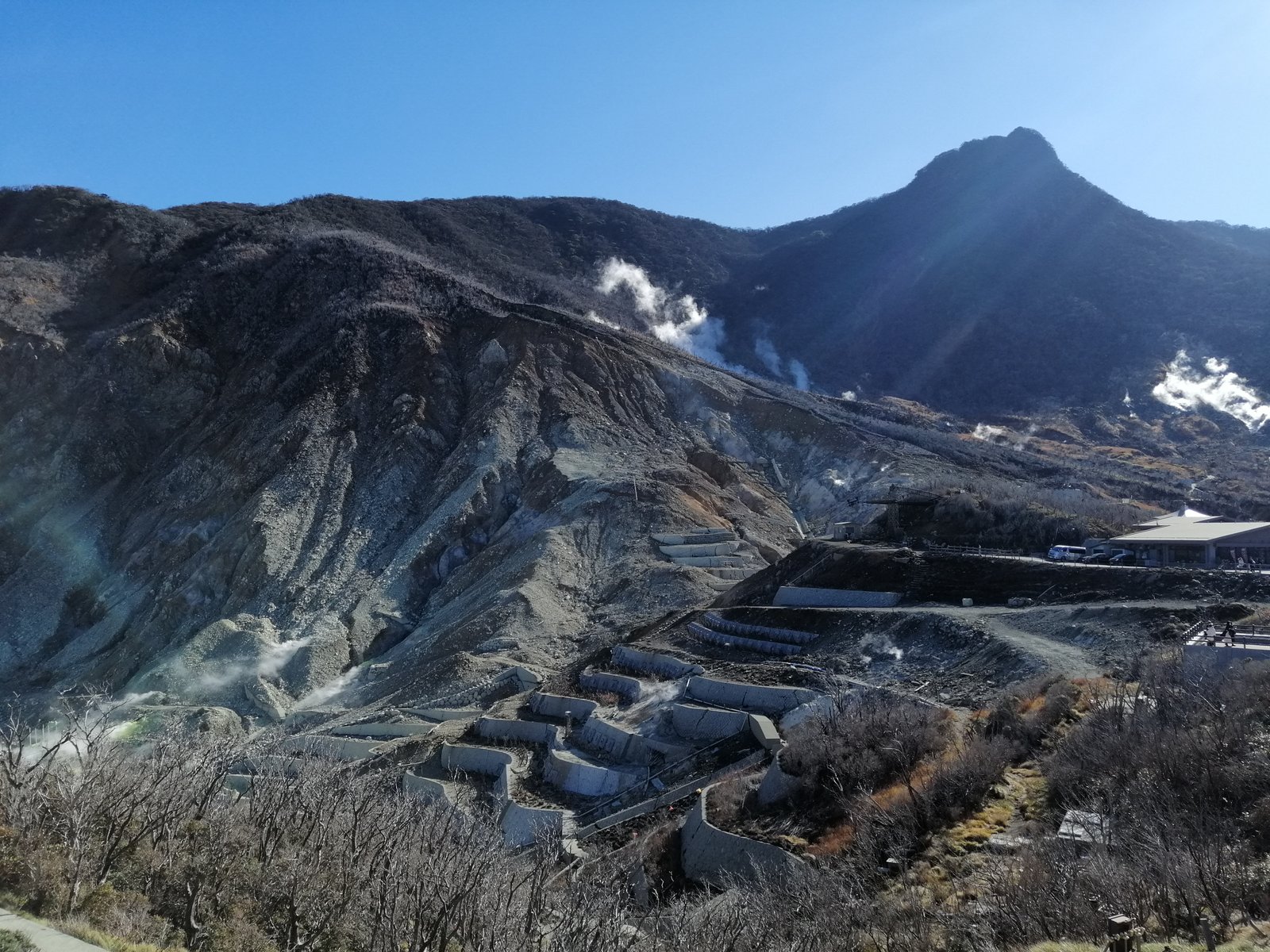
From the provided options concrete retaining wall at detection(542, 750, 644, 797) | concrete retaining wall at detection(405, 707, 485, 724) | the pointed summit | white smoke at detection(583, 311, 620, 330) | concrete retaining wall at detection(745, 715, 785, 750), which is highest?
the pointed summit

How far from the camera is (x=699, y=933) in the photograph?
12367 mm

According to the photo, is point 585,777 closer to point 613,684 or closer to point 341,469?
point 613,684

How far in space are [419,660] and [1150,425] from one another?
238 feet

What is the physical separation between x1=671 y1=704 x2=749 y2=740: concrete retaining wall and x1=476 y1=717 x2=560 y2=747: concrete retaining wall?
368 centimetres

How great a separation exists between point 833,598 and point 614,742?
1252 centimetres

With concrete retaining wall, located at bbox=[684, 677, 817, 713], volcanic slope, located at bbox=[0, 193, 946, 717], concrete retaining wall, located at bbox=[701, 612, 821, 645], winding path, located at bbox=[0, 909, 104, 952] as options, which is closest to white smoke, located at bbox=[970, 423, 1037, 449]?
volcanic slope, located at bbox=[0, 193, 946, 717]

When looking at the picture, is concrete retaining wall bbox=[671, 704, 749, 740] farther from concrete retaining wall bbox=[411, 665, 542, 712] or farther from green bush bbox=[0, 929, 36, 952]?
green bush bbox=[0, 929, 36, 952]

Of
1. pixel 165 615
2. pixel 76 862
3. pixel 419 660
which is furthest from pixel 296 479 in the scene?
pixel 76 862

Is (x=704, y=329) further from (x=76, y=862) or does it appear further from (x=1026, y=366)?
(x=76, y=862)

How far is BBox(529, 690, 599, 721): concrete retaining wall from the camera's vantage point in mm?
29375

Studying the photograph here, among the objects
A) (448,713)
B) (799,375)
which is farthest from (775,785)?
(799,375)

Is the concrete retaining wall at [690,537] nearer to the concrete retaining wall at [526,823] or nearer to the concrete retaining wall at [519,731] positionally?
the concrete retaining wall at [519,731]

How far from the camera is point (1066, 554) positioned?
35625 mm

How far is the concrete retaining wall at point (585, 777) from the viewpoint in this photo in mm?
24438
